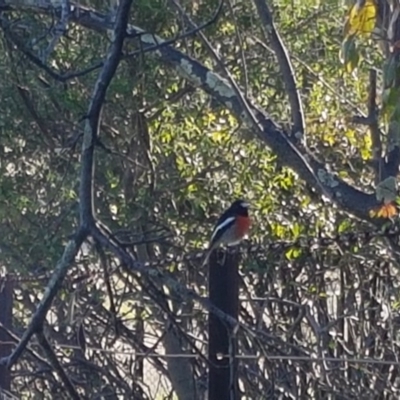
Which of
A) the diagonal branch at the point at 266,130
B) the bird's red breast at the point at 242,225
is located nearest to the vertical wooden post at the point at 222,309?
the diagonal branch at the point at 266,130

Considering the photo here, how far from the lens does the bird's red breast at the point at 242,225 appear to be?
6852mm

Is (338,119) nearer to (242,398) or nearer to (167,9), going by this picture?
(167,9)

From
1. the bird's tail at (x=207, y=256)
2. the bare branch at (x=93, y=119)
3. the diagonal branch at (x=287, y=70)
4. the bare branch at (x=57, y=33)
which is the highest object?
the diagonal branch at (x=287, y=70)

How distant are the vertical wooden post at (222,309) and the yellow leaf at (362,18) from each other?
118cm

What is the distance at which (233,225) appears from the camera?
21.9ft

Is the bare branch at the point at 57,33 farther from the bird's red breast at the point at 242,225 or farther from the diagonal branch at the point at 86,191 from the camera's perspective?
the bird's red breast at the point at 242,225

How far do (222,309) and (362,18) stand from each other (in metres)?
1.30

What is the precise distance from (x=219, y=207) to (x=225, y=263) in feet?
12.6

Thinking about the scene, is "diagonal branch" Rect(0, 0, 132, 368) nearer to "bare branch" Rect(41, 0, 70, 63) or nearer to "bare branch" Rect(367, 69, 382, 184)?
"bare branch" Rect(41, 0, 70, 63)

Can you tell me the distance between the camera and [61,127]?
7617mm

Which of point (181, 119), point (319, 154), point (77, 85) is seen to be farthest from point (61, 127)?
point (319, 154)

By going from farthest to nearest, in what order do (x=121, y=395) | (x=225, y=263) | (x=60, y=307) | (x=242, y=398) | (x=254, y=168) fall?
(x=254, y=168), (x=60, y=307), (x=121, y=395), (x=242, y=398), (x=225, y=263)

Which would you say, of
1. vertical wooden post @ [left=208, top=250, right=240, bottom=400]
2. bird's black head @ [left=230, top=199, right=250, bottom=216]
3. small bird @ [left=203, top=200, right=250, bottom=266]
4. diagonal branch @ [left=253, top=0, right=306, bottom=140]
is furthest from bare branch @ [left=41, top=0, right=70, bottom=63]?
bird's black head @ [left=230, top=199, right=250, bottom=216]

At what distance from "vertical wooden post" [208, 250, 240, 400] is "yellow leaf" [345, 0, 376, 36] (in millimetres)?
1178
